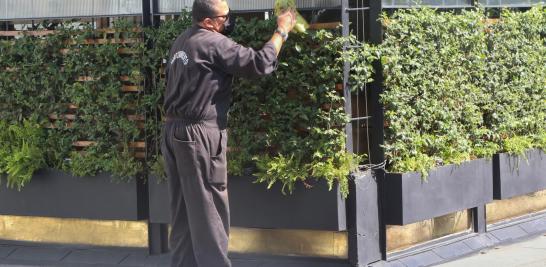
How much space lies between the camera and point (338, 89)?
22.2ft

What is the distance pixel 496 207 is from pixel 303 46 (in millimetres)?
2669

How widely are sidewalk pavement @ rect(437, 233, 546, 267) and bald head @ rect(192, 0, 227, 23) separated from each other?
2593 mm

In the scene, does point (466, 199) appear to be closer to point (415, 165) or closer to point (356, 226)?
point (415, 165)

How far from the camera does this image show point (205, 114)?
602 cm

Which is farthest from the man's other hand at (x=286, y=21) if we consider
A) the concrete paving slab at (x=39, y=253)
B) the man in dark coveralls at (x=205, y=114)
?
the concrete paving slab at (x=39, y=253)

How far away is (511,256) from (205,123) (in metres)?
2.87

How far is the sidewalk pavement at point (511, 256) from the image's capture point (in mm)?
7258

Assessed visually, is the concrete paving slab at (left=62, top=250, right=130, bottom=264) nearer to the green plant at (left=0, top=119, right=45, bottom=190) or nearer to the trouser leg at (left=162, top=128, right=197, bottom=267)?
the green plant at (left=0, top=119, right=45, bottom=190)

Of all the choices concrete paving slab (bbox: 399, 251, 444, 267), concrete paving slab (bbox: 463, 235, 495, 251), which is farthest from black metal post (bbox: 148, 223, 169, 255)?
concrete paving slab (bbox: 463, 235, 495, 251)

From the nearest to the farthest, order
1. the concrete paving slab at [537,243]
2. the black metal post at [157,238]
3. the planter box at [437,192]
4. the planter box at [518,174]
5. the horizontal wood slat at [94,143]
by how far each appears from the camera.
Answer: the planter box at [437,192], the horizontal wood slat at [94,143], the black metal post at [157,238], the concrete paving slab at [537,243], the planter box at [518,174]

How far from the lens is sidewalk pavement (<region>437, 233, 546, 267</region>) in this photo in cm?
726

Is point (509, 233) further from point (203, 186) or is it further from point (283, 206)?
point (203, 186)

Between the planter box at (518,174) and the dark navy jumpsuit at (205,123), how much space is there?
2.74 meters

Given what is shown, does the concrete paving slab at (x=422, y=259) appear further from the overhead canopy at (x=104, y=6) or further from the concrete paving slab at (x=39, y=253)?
the concrete paving slab at (x=39, y=253)
